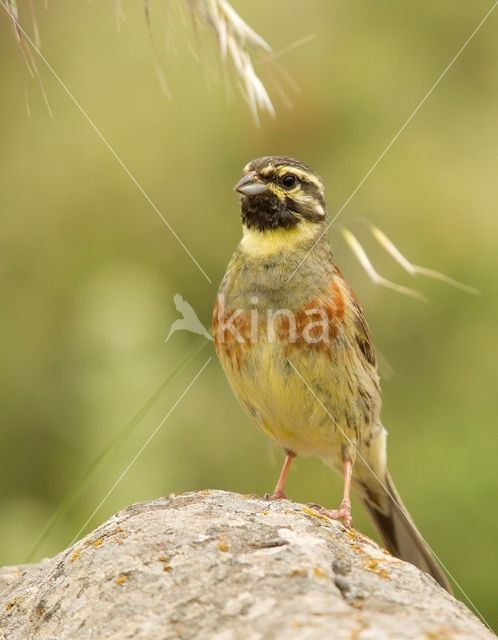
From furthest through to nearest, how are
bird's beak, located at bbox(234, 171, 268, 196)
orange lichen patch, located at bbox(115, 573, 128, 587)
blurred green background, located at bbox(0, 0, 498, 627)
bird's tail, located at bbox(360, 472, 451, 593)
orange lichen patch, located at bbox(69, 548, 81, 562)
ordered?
blurred green background, located at bbox(0, 0, 498, 627) → bird's tail, located at bbox(360, 472, 451, 593) → bird's beak, located at bbox(234, 171, 268, 196) → orange lichen patch, located at bbox(69, 548, 81, 562) → orange lichen patch, located at bbox(115, 573, 128, 587)

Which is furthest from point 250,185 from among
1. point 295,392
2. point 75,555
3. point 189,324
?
point 75,555

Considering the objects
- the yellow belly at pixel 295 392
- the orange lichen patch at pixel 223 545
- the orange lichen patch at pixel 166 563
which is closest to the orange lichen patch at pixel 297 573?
the orange lichen patch at pixel 223 545

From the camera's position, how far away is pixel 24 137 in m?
9.26

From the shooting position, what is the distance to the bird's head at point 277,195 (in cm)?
525

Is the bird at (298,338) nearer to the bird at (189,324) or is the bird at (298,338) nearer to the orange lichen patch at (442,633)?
the bird at (189,324)

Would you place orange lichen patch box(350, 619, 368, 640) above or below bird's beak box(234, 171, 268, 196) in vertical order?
above

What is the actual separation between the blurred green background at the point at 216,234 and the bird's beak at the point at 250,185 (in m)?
1.72

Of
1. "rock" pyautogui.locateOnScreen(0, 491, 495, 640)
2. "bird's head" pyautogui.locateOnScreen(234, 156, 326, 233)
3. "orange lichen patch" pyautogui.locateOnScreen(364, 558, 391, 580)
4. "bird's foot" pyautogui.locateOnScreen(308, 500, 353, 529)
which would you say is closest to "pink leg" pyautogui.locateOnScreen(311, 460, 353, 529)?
"bird's foot" pyautogui.locateOnScreen(308, 500, 353, 529)

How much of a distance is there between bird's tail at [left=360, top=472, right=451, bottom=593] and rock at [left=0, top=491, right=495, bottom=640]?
4.65 feet

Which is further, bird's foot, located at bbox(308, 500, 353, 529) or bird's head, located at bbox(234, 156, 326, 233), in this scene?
bird's head, located at bbox(234, 156, 326, 233)

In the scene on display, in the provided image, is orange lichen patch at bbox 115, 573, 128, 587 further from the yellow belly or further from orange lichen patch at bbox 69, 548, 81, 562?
the yellow belly

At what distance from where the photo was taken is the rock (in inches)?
116

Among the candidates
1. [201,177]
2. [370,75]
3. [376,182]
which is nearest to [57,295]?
[201,177]

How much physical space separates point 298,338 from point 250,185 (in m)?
0.76
